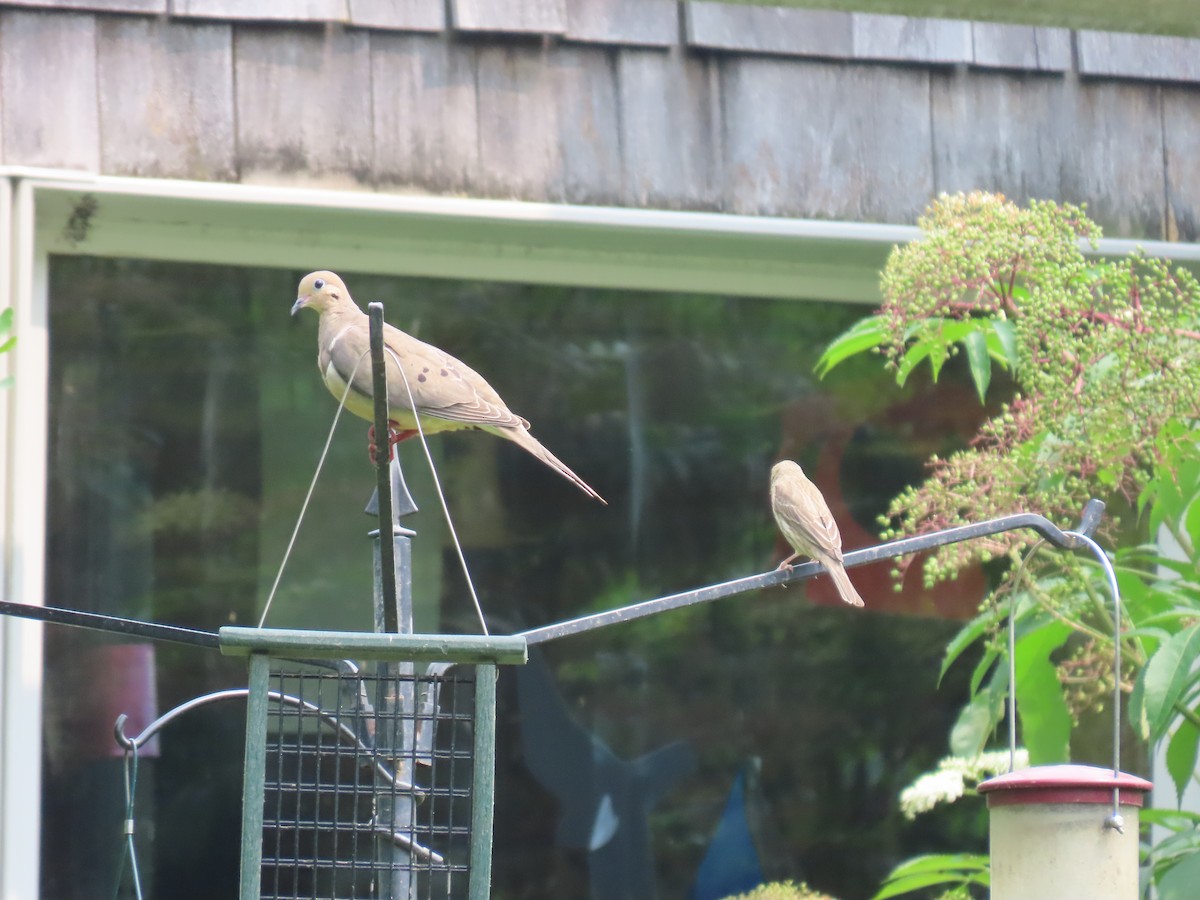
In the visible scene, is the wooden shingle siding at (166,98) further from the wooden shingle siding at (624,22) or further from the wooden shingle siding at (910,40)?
the wooden shingle siding at (910,40)

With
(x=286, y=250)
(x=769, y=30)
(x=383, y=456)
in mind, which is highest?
(x=769, y=30)

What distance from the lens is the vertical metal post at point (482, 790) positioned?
7.88ft

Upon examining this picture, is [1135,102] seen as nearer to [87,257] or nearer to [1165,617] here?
[1165,617]

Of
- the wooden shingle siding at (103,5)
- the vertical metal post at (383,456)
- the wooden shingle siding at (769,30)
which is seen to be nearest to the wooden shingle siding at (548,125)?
the wooden shingle siding at (769,30)

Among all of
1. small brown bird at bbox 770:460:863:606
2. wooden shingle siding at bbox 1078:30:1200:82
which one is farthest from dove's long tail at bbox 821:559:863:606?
wooden shingle siding at bbox 1078:30:1200:82

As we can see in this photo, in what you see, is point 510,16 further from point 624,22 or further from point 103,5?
point 103,5

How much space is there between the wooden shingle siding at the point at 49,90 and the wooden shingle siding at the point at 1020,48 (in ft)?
7.83

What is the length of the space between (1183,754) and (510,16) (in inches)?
98.0

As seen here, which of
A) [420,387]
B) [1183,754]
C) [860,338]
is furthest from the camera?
[860,338]

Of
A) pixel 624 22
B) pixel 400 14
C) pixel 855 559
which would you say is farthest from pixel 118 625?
pixel 624 22

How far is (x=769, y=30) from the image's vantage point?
191 inches

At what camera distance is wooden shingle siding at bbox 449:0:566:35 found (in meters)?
4.62

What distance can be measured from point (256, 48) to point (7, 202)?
0.73 m

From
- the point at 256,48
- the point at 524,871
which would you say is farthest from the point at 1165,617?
the point at 256,48
